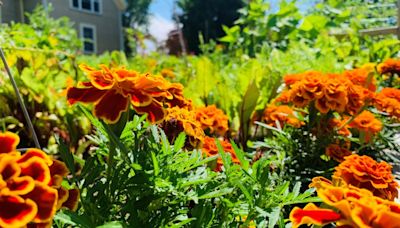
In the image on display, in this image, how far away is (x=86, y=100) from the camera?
0.77m

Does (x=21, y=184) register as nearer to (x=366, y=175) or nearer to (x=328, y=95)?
(x=366, y=175)

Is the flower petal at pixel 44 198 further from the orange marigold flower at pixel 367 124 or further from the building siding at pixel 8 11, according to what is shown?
the building siding at pixel 8 11

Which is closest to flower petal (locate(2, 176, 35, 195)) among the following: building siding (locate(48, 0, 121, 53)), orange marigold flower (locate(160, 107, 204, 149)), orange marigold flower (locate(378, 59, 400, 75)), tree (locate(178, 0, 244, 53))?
orange marigold flower (locate(160, 107, 204, 149))

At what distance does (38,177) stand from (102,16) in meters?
21.8

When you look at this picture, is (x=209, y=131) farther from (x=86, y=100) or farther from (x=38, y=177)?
(x=38, y=177)

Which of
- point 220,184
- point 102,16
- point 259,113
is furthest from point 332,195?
point 102,16

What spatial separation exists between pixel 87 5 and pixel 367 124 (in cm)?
2035

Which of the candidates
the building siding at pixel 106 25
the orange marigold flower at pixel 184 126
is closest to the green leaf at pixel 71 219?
the orange marigold flower at pixel 184 126

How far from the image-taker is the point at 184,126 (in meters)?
1.11

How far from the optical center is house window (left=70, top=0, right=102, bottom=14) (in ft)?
64.7

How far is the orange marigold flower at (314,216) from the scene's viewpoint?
2.00 feet

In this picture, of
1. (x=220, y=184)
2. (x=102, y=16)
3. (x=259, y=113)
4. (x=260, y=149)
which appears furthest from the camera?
(x=102, y=16)

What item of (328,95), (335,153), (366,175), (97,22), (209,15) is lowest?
(335,153)

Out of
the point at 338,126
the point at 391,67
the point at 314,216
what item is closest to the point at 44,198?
the point at 314,216
